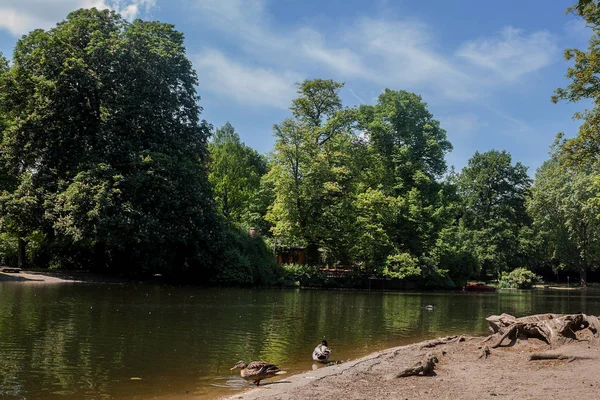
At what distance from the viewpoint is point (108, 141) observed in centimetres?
3531

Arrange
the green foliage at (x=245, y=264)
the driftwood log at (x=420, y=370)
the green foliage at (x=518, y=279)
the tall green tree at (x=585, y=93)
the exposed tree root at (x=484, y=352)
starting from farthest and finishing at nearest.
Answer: the green foliage at (x=518, y=279), the green foliage at (x=245, y=264), the tall green tree at (x=585, y=93), the exposed tree root at (x=484, y=352), the driftwood log at (x=420, y=370)

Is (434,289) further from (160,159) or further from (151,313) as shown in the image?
(151,313)

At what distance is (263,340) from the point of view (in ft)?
48.0

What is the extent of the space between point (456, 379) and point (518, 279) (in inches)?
2375

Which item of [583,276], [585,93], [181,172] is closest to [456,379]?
[585,93]

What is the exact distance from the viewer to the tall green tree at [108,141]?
33.5 m

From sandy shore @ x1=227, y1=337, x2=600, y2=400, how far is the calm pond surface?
4.37 ft

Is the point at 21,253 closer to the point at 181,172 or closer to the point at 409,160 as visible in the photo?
the point at 181,172

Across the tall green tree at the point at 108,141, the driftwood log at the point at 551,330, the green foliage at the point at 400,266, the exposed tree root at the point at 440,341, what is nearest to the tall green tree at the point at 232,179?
the green foliage at the point at 400,266

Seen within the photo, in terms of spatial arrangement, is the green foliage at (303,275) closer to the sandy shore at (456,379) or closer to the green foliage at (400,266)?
the green foliage at (400,266)

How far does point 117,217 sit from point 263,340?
2115cm

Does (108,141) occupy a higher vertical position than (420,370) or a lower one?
higher

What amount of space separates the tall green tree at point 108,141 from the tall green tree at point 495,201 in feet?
138

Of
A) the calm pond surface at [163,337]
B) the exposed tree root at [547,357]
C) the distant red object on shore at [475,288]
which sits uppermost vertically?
the exposed tree root at [547,357]
